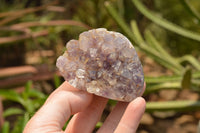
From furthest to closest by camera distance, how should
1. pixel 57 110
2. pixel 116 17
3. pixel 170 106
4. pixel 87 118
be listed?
pixel 116 17, pixel 170 106, pixel 87 118, pixel 57 110

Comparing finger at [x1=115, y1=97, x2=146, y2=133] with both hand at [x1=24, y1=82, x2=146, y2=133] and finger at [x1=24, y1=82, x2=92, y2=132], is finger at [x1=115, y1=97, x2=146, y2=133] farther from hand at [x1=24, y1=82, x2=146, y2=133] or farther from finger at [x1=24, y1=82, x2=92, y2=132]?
finger at [x1=24, y1=82, x2=92, y2=132]

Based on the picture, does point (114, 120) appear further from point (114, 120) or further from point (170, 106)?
point (170, 106)

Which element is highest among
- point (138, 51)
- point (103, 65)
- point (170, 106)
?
point (103, 65)

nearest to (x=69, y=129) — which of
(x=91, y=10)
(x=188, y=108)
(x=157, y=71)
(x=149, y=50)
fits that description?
(x=188, y=108)

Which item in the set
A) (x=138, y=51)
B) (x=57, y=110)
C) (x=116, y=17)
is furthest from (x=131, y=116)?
(x=138, y=51)

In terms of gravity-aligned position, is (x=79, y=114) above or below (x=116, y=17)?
below

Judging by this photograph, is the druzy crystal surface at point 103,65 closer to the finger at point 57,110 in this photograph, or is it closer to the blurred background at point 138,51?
the finger at point 57,110

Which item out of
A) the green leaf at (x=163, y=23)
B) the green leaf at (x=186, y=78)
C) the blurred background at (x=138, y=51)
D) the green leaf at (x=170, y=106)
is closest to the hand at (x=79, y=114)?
the blurred background at (x=138, y=51)

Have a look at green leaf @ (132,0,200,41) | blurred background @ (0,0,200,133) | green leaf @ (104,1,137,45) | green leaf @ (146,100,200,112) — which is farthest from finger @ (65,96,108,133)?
green leaf @ (132,0,200,41)
